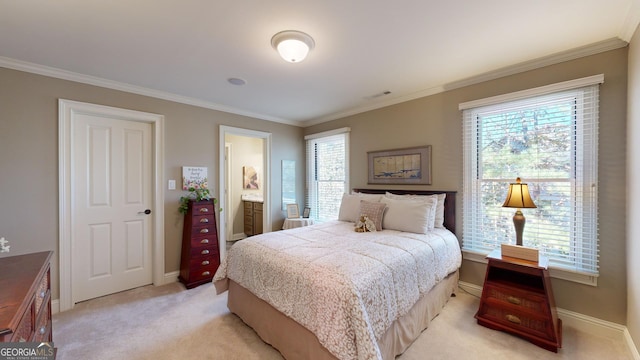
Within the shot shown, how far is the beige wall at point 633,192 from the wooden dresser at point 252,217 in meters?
4.59

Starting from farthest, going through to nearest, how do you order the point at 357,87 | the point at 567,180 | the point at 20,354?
the point at 357,87 < the point at 567,180 < the point at 20,354

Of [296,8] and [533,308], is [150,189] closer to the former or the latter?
[296,8]

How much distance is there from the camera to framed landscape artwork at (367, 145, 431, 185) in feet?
10.2

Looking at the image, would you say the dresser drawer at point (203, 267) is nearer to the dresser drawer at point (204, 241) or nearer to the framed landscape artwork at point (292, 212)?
the dresser drawer at point (204, 241)

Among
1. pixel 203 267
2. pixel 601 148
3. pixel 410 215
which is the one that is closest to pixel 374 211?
pixel 410 215

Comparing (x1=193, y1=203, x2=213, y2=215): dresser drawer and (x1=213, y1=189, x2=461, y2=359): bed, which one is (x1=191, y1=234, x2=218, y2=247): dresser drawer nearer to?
(x1=193, y1=203, x2=213, y2=215): dresser drawer

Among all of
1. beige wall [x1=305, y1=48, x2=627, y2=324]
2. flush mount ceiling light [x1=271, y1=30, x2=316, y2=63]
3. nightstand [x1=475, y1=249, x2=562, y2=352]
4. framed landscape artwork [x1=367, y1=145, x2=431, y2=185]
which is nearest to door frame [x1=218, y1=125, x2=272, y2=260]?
framed landscape artwork [x1=367, y1=145, x2=431, y2=185]

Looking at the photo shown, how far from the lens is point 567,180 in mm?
2211

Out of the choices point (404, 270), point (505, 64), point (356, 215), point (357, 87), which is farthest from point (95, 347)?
point (505, 64)

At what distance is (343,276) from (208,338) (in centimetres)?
140

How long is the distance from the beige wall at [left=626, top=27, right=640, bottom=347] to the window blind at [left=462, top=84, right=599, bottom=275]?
0.62ft

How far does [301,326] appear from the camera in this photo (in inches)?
66.6

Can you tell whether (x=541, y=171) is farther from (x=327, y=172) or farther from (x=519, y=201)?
(x=327, y=172)

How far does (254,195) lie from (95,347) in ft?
12.8
